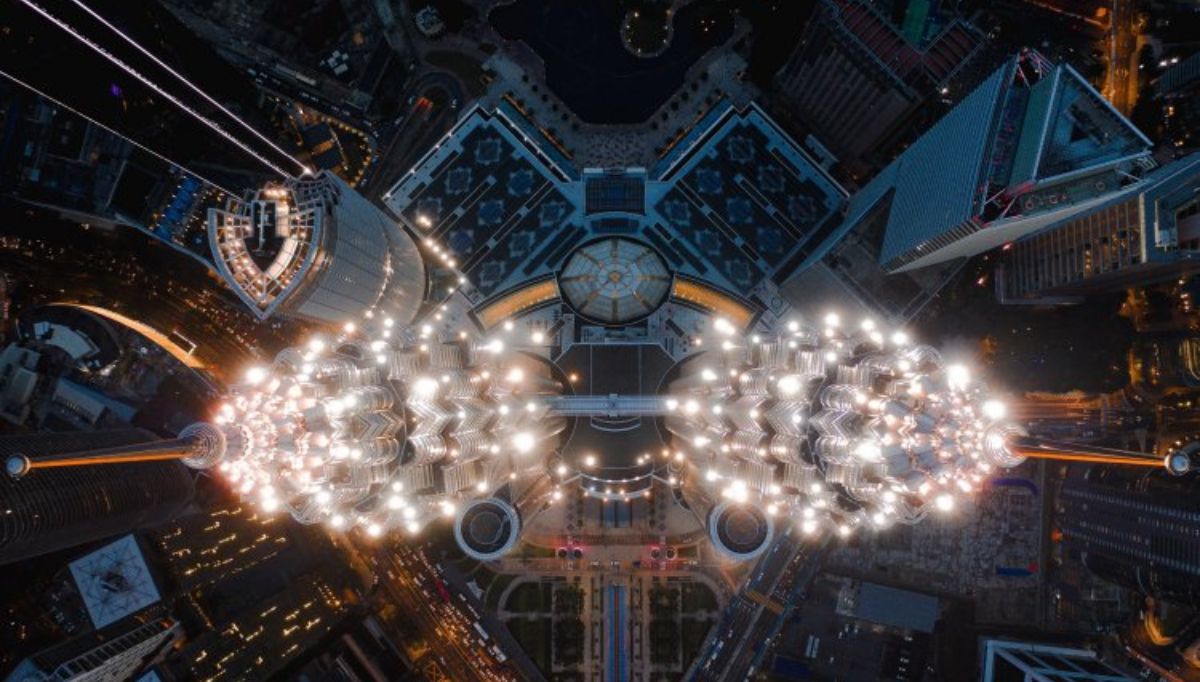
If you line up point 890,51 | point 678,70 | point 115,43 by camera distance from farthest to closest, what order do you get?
1. point 678,70
2. point 890,51
3. point 115,43

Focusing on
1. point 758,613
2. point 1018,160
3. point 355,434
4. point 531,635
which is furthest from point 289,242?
point 758,613

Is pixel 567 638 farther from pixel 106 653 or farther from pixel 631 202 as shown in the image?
pixel 631 202

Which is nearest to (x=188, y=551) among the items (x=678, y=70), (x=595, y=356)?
(x=595, y=356)

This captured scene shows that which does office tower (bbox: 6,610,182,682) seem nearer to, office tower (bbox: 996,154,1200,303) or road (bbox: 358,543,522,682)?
road (bbox: 358,543,522,682)

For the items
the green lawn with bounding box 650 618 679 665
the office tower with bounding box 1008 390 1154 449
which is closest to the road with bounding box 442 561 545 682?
the green lawn with bounding box 650 618 679 665

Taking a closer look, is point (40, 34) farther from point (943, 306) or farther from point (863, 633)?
point (863, 633)

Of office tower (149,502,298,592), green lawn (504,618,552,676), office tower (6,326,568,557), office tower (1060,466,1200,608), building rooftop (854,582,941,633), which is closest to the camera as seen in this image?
office tower (6,326,568,557)

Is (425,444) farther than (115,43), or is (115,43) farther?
(115,43)

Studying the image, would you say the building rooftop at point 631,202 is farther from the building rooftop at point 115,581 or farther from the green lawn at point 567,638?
the building rooftop at point 115,581
